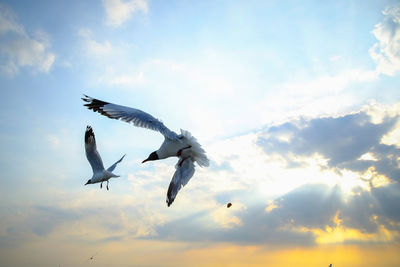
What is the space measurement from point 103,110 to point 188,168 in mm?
3758

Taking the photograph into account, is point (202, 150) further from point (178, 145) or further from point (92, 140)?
point (92, 140)

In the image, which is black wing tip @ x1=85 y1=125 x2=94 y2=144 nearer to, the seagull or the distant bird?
the distant bird

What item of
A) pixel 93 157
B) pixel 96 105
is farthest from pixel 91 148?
pixel 96 105

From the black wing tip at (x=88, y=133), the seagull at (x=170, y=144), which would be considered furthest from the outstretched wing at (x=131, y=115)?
the black wing tip at (x=88, y=133)

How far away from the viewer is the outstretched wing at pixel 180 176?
36.6 feet

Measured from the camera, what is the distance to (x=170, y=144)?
36.4ft

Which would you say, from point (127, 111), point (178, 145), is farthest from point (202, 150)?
point (127, 111)

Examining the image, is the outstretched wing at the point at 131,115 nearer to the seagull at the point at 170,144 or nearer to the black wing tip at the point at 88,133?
the seagull at the point at 170,144

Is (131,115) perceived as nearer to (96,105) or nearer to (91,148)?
(96,105)

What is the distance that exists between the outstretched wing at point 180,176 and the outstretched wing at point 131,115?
1.40m

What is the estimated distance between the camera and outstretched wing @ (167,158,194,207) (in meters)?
11.2

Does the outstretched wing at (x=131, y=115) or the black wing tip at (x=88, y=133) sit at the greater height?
the black wing tip at (x=88, y=133)

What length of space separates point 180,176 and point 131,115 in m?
2.92

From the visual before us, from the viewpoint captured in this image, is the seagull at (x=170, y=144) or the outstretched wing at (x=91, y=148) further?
the outstretched wing at (x=91, y=148)
